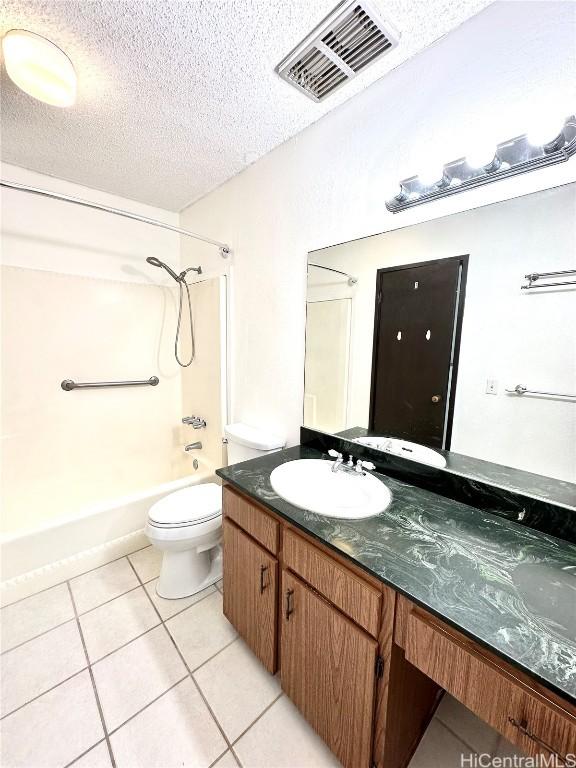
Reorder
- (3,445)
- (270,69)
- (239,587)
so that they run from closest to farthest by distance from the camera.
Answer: (270,69) → (239,587) → (3,445)

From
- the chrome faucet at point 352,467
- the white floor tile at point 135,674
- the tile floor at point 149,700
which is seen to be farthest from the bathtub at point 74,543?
the chrome faucet at point 352,467

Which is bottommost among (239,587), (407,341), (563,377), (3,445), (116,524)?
(116,524)

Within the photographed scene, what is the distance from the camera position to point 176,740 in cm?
108

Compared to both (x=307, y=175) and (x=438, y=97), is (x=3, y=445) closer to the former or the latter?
(x=307, y=175)

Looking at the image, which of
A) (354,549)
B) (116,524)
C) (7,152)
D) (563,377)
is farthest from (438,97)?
(116,524)

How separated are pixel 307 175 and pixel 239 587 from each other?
192 centimetres

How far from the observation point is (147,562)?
1.96 meters

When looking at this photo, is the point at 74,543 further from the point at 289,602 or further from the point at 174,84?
the point at 174,84

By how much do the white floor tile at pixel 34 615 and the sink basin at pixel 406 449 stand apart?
5.68ft

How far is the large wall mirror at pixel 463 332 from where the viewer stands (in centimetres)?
94

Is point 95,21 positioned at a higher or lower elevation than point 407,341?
higher

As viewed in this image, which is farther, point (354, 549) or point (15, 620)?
point (15, 620)

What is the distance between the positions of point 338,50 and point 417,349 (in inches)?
43.6

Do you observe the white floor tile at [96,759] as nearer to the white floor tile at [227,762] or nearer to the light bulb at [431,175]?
the white floor tile at [227,762]
